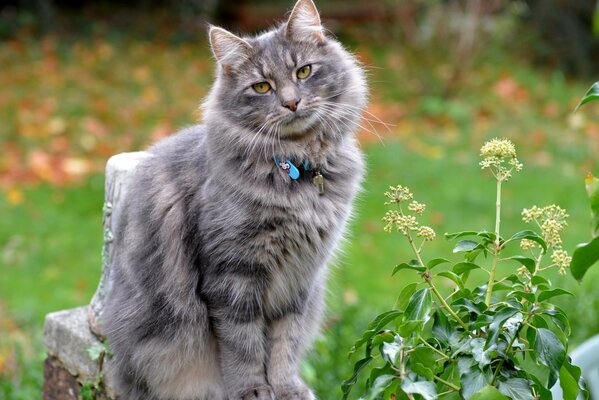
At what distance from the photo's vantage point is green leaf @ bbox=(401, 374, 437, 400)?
1310 mm

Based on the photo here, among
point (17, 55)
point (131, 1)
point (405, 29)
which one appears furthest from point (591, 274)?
point (131, 1)

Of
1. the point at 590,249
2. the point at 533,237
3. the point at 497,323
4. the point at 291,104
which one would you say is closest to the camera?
the point at 590,249

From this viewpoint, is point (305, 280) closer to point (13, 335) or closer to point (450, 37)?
point (13, 335)

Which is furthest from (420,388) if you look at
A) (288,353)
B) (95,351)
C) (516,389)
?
(95,351)

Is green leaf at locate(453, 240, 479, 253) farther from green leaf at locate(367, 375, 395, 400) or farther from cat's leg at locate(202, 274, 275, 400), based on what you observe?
cat's leg at locate(202, 274, 275, 400)

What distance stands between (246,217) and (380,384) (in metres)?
0.94

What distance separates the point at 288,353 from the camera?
244 cm

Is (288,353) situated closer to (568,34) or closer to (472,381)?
(472,381)

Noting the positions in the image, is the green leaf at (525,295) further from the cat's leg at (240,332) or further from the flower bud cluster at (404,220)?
the cat's leg at (240,332)

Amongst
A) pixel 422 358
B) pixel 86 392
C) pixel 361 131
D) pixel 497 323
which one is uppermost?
pixel 497 323

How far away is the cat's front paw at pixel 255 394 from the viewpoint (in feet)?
7.60

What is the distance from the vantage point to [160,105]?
739 cm

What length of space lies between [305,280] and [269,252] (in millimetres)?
200

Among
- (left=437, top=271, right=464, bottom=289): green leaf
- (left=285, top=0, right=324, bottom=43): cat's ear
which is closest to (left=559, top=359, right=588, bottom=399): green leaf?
(left=437, top=271, right=464, bottom=289): green leaf
